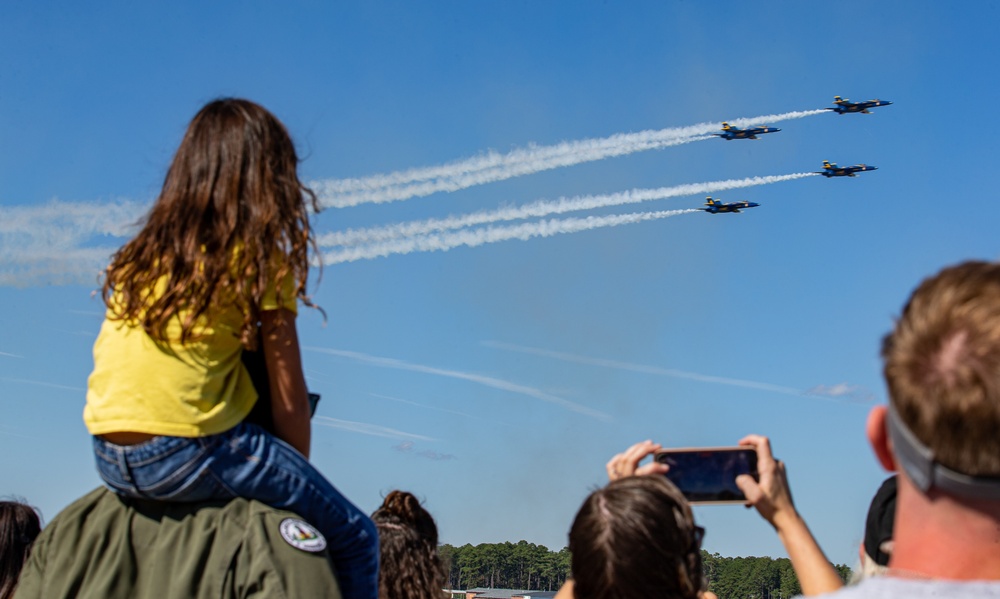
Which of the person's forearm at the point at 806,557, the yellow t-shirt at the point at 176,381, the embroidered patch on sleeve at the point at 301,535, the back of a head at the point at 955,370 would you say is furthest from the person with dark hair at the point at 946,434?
the yellow t-shirt at the point at 176,381

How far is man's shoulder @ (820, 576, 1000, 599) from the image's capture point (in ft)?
7.99

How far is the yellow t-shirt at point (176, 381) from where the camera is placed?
13.4 feet

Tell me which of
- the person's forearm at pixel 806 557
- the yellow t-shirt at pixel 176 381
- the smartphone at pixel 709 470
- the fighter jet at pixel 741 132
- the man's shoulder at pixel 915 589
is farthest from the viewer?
the fighter jet at pixel 741 132

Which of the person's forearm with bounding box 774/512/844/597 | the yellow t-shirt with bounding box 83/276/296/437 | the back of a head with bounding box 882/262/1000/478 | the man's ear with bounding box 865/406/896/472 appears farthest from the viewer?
the yellow t-shirt with bounding box 83/276/296/437

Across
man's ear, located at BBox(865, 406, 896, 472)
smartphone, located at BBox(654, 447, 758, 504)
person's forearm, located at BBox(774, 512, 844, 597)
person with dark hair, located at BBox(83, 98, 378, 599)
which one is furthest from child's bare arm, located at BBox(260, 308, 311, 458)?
man's ear, located at BBox(865, 406, 896, 472)

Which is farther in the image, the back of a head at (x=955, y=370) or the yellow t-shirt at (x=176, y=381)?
the yellow t-shirt at (x=176, y=381)

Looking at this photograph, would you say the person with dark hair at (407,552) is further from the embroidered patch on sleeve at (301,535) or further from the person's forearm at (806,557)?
the person's forearm at (806,557)

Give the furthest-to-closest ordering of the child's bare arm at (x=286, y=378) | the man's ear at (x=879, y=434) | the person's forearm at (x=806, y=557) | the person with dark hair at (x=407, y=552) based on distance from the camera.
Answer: the person with dark hair at (x=407, y=552), the child's bare arm at (x=286, y=378), the person's forearm at (x=806, y=557), the man's ear at (x=879, y=434)

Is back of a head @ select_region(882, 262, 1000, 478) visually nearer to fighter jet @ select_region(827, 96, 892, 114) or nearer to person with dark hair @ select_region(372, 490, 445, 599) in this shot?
person with dark hair @ select_region(372, 490, 445, 599)

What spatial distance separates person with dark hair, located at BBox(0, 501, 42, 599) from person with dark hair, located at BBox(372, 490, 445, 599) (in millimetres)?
2348

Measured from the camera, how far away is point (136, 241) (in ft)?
14.6

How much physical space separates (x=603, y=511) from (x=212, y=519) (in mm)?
1565

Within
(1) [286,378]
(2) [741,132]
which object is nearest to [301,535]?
(1) [286,378]

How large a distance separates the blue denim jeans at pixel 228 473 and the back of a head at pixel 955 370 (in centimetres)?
244
